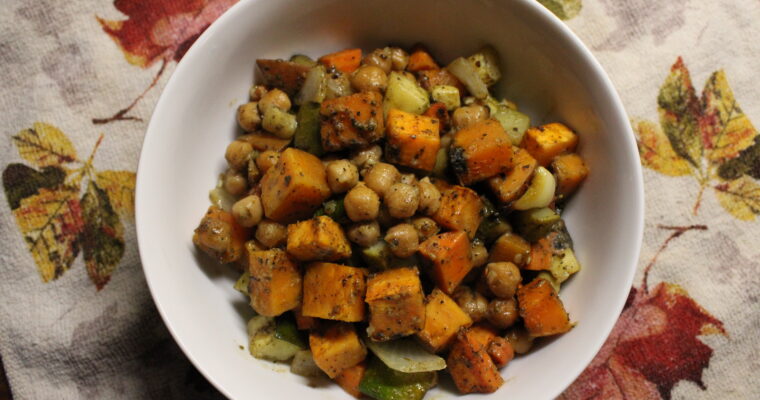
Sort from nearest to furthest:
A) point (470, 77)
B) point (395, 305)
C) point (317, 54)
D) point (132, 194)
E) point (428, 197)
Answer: point (395, 305), point (428, 197), point (470, 77), point (317, 54), point (132, 194)

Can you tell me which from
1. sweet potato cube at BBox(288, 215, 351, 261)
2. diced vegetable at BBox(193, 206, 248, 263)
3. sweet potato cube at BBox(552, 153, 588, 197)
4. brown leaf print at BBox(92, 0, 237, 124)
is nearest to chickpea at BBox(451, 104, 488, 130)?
sweet potato cube at BBox(552, 153, 588, 197)

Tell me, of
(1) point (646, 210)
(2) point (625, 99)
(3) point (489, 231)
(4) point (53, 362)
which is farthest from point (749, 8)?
(4) point (53, 362)

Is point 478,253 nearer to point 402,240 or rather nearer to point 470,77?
point 402,240

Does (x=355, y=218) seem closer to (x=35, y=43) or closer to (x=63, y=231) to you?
(x=63, y=231)

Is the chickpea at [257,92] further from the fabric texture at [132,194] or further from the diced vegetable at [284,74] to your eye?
the fabric texture at [132,194]

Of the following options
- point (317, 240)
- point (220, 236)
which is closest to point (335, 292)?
point (317, 240)

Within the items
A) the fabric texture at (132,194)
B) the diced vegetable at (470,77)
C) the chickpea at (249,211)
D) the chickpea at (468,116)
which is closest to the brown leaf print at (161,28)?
the fabric texture at (132,194)

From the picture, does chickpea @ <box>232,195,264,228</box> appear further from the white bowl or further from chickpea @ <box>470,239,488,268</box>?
chickpea @ <box>470,239,488,268</box>
